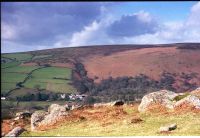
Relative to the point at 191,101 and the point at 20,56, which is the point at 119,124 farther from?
the point at 20,56

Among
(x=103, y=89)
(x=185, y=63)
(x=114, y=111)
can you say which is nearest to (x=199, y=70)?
(x=185, y=63)

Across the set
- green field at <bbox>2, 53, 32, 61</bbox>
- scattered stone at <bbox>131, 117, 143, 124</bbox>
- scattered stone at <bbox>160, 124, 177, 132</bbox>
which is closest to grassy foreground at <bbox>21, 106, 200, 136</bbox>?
scattered stone at <bbox>131, 117, 143, 124</bbox>

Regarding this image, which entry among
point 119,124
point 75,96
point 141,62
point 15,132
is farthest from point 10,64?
point 15,132

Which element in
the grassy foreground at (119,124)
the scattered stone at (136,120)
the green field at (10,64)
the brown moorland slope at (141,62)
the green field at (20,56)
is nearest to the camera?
the grassy foreground at (119,124)

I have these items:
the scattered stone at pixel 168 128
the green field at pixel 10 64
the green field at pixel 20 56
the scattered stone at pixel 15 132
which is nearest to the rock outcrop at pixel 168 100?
the scattered stone at pixel 168 128

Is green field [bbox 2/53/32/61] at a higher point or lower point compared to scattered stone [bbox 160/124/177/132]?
higher

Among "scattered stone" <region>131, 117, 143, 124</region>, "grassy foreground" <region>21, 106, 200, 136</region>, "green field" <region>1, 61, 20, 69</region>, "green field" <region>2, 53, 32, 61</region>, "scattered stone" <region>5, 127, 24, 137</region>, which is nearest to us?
"scattered stone" <region>5, 127, 24, 137</region>

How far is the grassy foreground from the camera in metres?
32.2

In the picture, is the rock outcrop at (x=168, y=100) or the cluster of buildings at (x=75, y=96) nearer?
the rock outcrop at (x=168, y=100)

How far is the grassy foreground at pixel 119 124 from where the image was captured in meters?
32.2

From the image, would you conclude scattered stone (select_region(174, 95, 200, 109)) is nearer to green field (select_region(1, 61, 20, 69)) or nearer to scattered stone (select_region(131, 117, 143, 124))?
scattered stone (select_region(131, 117, 143, 124))

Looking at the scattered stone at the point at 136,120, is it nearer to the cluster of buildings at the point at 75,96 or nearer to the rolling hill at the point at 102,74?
the cluster of buildings at the point at 75,96

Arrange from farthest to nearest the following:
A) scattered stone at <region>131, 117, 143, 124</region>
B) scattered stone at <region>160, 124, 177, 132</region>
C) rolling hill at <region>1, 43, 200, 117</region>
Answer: rolling hill at <region>1, 43, 200, 117</region> → scattered stone at <region>131, 117, 143, 124</region> → scattered stone at <region>160, 124, 177, 132</region>

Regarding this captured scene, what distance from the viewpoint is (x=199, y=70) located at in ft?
207
